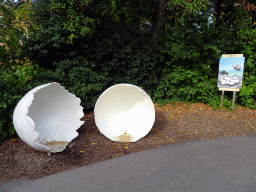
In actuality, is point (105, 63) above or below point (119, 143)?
above

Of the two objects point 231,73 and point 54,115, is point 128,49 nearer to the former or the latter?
point 54,115

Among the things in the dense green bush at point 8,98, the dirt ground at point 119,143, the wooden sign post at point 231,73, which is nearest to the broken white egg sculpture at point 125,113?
the dirt ground at point 119,143

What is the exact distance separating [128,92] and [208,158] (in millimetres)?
2337

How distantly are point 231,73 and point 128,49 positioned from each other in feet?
11.8

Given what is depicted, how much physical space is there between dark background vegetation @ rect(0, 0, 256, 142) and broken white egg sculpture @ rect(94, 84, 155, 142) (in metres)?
1.45

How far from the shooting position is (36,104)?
14.4ft

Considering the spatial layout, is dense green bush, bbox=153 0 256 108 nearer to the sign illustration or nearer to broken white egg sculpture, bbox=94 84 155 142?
the sign illustration

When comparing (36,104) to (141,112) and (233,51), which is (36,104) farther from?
(233,51)

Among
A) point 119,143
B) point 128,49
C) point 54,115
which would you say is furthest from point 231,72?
point 54,115

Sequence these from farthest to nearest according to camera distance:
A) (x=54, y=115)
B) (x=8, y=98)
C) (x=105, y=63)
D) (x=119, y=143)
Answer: (x=105, y=63) < (x=54, y=115) < (x=119, y=143) < (x=8, y=98)

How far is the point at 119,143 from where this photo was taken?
436 centimetres

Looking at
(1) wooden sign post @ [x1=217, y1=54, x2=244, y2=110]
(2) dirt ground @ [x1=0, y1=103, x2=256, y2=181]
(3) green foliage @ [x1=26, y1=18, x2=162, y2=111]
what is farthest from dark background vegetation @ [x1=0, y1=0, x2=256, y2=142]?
(2) dirt ground @ [x1=0, y1=103, x2=256, y2=181]

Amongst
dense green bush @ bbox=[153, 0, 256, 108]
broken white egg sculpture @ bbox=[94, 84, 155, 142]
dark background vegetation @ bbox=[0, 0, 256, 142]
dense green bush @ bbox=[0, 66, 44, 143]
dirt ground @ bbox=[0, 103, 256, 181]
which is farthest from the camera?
dense green bush @ bbox=[153, 0, 256, 108]

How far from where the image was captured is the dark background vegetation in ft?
18.4
